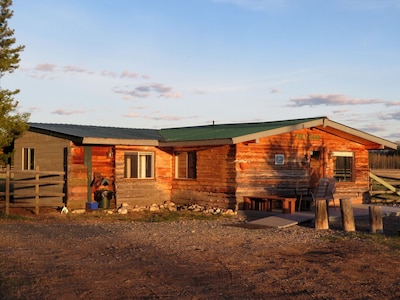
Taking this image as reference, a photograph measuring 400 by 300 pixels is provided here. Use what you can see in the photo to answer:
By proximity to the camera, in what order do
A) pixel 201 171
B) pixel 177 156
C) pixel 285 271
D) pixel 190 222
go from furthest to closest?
pixel 177 156
pixel 201 171
pixel 190 222
pixel 285 271

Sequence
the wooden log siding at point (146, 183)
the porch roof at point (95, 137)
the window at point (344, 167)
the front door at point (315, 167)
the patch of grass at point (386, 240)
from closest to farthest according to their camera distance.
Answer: the patch of grass at point (386, 240) → the porch roof at point (95, 137) → the wooden log siding at point (146, 183) → the front door at point (315, 167) → the window at point (344, 167)

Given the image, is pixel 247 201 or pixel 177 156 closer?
pixel 247 201

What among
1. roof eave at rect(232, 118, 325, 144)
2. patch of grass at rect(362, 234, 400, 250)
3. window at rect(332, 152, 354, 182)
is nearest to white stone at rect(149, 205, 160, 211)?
roof eave at rect(232, 118, 325, 144)

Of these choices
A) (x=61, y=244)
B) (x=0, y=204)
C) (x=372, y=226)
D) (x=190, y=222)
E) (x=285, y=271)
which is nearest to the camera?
(x=285, y=271)

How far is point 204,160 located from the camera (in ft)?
66.2

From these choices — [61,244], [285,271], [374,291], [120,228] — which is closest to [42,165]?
[120,228]

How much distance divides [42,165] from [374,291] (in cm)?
1540

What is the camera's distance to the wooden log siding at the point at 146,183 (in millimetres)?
20125

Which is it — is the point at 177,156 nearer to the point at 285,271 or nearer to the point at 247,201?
the point at 247,201

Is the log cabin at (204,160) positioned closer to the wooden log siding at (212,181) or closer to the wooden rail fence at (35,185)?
the wooden log siding at (212,181)

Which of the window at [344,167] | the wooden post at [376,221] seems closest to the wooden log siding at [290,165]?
the window at [344,167]

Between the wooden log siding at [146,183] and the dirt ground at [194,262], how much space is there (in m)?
4.78

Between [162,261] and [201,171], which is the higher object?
[201,171]

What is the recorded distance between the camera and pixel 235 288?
782 centimetres
